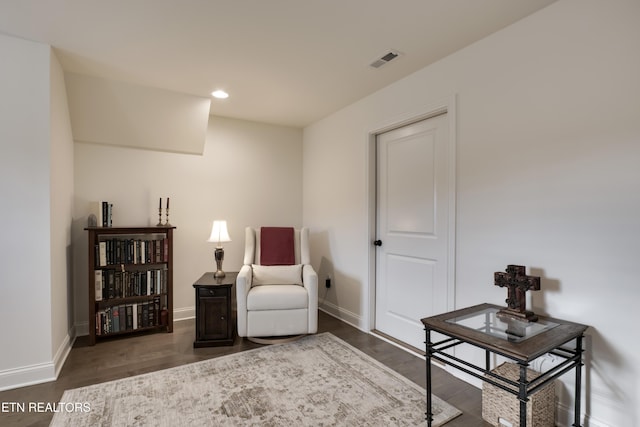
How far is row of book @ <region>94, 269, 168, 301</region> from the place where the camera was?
288 centimetres

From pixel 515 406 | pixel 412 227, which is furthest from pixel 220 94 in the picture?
pixel 515 406

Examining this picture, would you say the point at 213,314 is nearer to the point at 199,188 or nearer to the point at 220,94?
the point at 199,188

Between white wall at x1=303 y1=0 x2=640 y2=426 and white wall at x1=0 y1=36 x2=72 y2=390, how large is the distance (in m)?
2.84

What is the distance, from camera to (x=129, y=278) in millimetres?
3020

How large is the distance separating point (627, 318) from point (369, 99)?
2496 mm

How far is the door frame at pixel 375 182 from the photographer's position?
7.57 ft

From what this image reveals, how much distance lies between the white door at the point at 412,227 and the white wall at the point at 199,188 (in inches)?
60.5

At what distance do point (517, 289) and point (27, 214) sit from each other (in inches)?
124

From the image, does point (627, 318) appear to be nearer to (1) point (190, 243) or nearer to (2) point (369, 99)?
(2) point (369, 99)

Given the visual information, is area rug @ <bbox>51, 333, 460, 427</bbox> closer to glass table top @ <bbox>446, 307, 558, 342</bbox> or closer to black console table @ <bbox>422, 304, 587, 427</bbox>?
black console table @ <bbox>422, 304, 587, 427</bbox>

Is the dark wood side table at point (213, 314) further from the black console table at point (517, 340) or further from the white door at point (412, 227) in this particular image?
the black console table at point (517, 340)

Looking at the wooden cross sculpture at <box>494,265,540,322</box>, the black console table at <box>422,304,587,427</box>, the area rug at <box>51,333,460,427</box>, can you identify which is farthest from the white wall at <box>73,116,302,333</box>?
the wooden cross sculpture at <box>494,265,540,322</box>

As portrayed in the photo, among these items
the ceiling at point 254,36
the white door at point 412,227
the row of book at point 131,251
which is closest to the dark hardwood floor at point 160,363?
the white door at point 412,227

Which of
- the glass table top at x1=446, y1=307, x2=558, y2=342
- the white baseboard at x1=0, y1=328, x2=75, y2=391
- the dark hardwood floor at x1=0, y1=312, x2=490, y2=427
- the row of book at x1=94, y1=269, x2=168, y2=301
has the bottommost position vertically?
the dark hardwood floor at x1=0, y1=312, x2=490, y2=427
